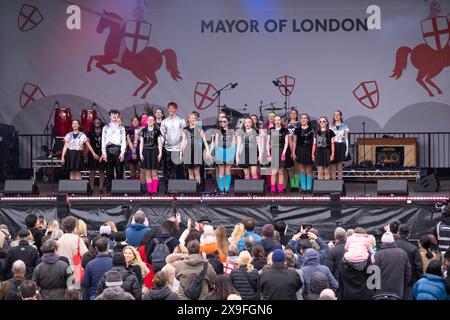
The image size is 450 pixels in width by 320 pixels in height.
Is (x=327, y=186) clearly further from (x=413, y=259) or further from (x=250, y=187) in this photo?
(x=413, y=259)

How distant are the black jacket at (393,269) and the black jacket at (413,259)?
0.21m

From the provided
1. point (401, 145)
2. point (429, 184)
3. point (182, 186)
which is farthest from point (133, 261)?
point (401, 145)

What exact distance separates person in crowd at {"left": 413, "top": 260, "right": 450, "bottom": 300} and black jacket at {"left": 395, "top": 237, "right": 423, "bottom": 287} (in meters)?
1.46

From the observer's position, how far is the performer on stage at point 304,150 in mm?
16359

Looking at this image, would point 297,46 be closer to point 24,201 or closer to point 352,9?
point 352,9

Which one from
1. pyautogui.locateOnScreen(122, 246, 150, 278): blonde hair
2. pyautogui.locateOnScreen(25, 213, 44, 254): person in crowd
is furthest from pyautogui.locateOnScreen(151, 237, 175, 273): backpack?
pyautogui.locateOnScreen(25, 213, 44, 254): person in crowd

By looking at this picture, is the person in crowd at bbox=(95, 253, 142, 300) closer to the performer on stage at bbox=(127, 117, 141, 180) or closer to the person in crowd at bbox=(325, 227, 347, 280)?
the person in crowd at bbox=(325, 227, 347, 280)

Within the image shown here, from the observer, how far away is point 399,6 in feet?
65.7

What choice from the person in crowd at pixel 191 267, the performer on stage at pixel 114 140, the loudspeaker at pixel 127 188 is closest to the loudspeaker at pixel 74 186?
the loudspeaker at pixel 127 188

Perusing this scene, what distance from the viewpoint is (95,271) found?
911 centimetres

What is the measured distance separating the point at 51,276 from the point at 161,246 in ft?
4.83

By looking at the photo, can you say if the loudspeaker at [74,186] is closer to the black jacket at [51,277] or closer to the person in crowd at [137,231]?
the person in crowd at [137,231]

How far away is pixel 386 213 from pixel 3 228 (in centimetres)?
670
